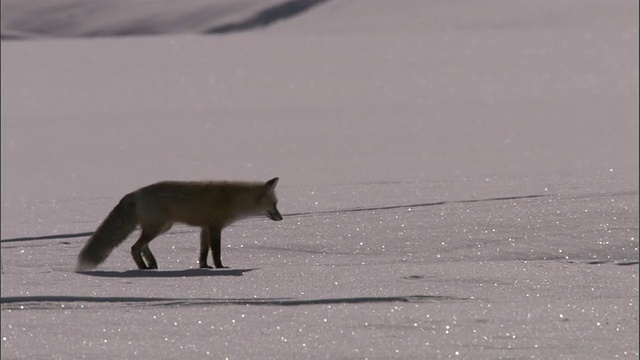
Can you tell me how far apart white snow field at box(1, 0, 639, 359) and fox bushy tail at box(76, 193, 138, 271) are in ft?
0.38

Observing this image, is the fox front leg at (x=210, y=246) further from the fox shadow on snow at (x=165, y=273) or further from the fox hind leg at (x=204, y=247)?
the fox shadow on snow at (x=165, y=273)

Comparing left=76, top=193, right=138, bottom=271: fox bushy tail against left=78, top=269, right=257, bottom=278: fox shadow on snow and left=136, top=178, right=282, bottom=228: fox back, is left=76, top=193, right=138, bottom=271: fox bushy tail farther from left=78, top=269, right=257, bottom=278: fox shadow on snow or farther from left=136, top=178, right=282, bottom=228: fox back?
left=78, top=269, right=257, bottom=278: fox shadow on snow

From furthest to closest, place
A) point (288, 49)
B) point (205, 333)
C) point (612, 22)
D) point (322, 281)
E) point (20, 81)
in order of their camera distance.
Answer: point (612, 22) < point (288, 49) < point (20, 81) < point (322, 281) < point (205, 333)

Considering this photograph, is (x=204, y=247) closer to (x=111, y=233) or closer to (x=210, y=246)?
(x=210, y=246)

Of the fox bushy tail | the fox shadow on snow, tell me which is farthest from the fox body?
the fox shadow on snow

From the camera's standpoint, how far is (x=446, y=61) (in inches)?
1120

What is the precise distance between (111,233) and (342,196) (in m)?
3.31

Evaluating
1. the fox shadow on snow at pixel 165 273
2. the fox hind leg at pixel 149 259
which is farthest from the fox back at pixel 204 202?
the fox shadow on snow at pixel 165 273

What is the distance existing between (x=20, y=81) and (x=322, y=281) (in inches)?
888

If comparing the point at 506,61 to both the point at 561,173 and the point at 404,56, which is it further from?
the point at 561,173

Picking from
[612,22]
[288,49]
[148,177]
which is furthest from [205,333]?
[612,22]

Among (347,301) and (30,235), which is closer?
(347,301)

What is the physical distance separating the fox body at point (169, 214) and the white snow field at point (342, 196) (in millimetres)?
136

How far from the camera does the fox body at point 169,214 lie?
6.33 meters
